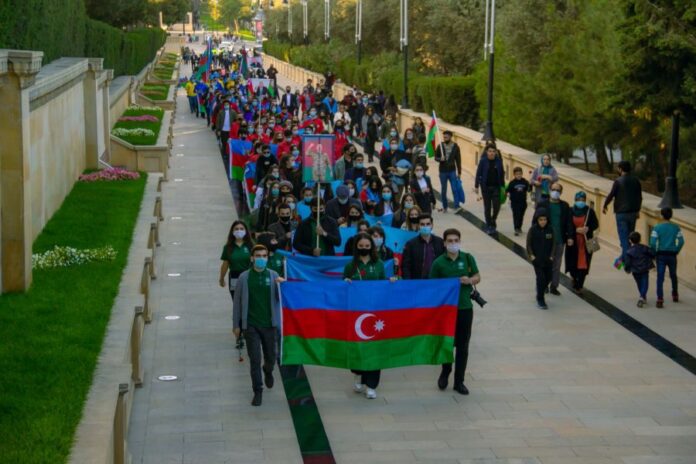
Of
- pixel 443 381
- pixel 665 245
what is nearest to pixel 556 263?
pixel 665 245

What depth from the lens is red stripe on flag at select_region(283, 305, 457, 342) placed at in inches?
513

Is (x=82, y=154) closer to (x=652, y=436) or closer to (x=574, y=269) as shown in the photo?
(x=574, y=269)

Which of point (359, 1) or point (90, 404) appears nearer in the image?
point (90, 404)

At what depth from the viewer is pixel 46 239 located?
18.3m

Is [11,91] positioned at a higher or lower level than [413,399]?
higher

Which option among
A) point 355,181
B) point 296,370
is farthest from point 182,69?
point 296,370

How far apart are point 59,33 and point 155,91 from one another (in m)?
29.2

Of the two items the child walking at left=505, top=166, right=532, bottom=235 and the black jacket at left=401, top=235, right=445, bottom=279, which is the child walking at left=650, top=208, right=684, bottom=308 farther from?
the child walking at left=505, top=166, right=532, bottom=235

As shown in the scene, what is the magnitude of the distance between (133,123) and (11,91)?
24396 millimetres

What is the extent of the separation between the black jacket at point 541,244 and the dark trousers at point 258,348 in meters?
4.90

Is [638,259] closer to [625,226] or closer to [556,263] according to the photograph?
[556,263]


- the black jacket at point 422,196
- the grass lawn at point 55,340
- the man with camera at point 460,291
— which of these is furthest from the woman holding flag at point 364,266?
the black jacket at point 422,196

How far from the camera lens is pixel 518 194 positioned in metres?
22.1

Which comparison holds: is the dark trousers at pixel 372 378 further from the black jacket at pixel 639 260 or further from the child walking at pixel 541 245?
the black jacket at pixel 639 260
